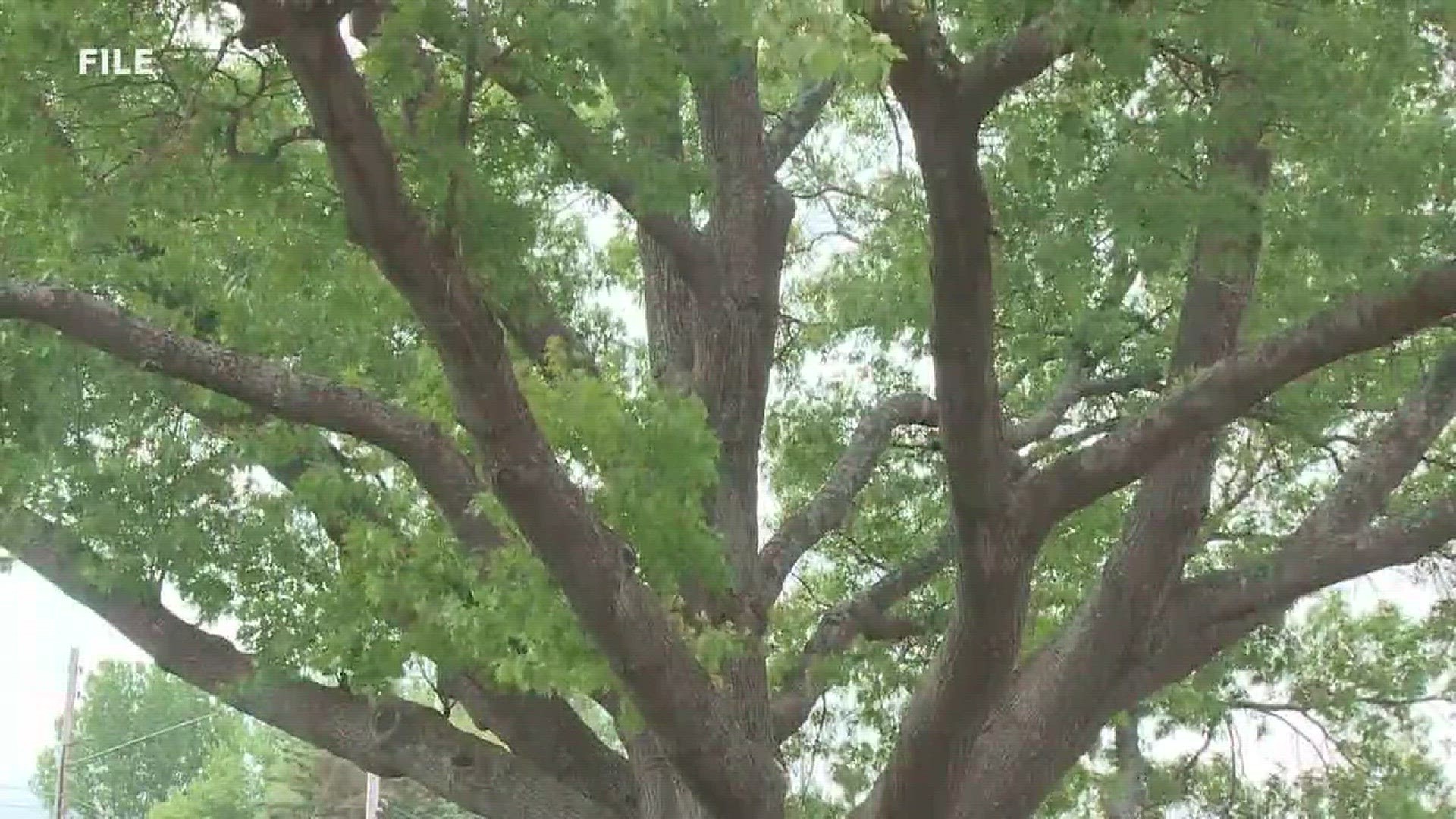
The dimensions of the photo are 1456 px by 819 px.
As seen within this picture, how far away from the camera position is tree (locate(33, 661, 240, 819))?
109ft

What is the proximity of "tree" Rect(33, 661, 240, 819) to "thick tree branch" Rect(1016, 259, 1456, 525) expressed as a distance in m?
29.8

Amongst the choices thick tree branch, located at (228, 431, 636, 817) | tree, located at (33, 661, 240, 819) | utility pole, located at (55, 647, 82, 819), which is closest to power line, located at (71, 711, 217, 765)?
tree, located at (33, 661, 240, 819)

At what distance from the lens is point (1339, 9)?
4797 mm

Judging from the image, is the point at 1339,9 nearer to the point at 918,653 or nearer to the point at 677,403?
the point at 677,403

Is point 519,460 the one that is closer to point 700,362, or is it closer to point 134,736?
point 700,362

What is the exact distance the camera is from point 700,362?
286 inches

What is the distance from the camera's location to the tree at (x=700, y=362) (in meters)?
4.70

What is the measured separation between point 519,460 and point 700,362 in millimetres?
2435

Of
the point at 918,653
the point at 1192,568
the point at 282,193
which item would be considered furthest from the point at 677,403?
the point at 1192,568

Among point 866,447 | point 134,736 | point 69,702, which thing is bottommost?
point 866,447

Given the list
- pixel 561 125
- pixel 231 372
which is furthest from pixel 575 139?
pixel 231 372

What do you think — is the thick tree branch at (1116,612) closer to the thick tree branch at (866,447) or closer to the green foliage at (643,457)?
the thick tree branch at (866,447)

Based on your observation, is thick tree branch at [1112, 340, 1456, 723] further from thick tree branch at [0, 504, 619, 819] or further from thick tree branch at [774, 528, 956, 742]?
thick tree branch at [0, 504, 619, 819]

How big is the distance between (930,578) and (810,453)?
1.03 meters
